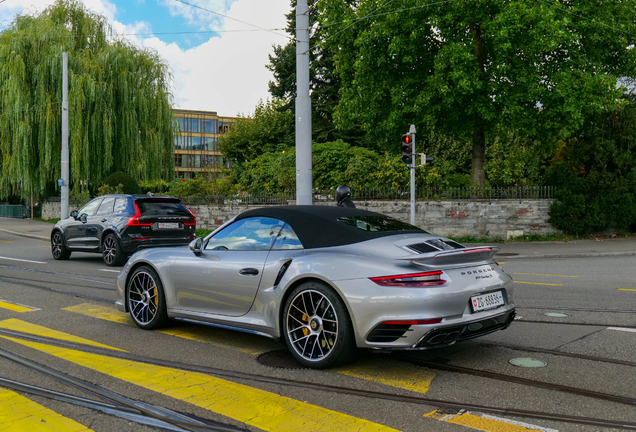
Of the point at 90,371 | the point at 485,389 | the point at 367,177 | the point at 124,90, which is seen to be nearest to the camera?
the point at 485,389

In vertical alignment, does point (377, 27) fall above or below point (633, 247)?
above

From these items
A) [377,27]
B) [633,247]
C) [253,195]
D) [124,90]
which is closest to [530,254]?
[633,247]

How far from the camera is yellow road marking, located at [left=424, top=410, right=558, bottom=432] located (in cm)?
357

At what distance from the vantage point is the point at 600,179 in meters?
19.6

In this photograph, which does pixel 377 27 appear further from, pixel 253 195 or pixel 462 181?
pixel 462 181

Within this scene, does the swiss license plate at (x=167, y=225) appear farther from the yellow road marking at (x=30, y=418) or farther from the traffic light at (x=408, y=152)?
the yellow road marking at (x=30, y=418)

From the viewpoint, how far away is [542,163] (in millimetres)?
38188

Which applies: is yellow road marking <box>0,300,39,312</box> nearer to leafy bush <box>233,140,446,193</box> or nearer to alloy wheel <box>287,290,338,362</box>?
alloy wheel <box>287,290,338,362</box>

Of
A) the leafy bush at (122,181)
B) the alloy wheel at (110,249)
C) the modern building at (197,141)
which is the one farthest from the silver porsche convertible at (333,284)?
the modern building at (197,141)

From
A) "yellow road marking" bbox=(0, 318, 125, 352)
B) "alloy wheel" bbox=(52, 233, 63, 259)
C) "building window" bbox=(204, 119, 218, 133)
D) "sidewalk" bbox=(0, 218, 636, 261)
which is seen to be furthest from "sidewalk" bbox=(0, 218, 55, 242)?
"building window" bbox=(204, 119, 218, 133)

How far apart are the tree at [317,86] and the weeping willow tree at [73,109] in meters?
12.7

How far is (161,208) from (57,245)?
3.46m

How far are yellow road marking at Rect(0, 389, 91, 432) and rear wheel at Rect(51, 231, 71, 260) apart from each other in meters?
11.6

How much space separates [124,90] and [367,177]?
15.2m
